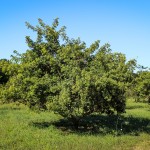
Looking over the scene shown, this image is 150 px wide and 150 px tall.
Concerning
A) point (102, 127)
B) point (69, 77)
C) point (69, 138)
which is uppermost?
point (69, 77)

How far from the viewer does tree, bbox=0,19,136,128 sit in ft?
56.5

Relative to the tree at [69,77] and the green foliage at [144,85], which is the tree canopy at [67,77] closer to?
the tree at [69,77]

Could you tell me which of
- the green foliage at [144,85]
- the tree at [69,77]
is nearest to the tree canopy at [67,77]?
the tree at [69,77]

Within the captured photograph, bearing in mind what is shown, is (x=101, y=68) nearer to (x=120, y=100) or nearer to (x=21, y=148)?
(x=120, y=100)

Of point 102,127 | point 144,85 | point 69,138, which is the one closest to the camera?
point 69,138

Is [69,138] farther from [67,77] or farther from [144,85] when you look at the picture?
[144,85]

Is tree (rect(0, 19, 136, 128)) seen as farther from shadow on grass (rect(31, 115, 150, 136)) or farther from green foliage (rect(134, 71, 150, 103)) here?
green foliage (rect(134, 71, 150, 103))

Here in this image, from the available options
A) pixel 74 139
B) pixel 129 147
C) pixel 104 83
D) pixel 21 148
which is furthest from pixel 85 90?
pixel 21 148

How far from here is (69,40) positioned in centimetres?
1972

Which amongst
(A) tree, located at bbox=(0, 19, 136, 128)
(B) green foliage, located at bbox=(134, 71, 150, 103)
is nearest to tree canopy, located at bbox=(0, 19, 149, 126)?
(A) tree, located at bbox=(0, 19, 136, 128)

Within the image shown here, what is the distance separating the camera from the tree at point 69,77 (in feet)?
56.5

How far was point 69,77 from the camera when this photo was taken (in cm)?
1797

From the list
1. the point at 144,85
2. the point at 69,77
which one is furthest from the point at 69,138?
the point at 144,85

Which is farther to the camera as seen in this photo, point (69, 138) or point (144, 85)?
point (144, 85)
